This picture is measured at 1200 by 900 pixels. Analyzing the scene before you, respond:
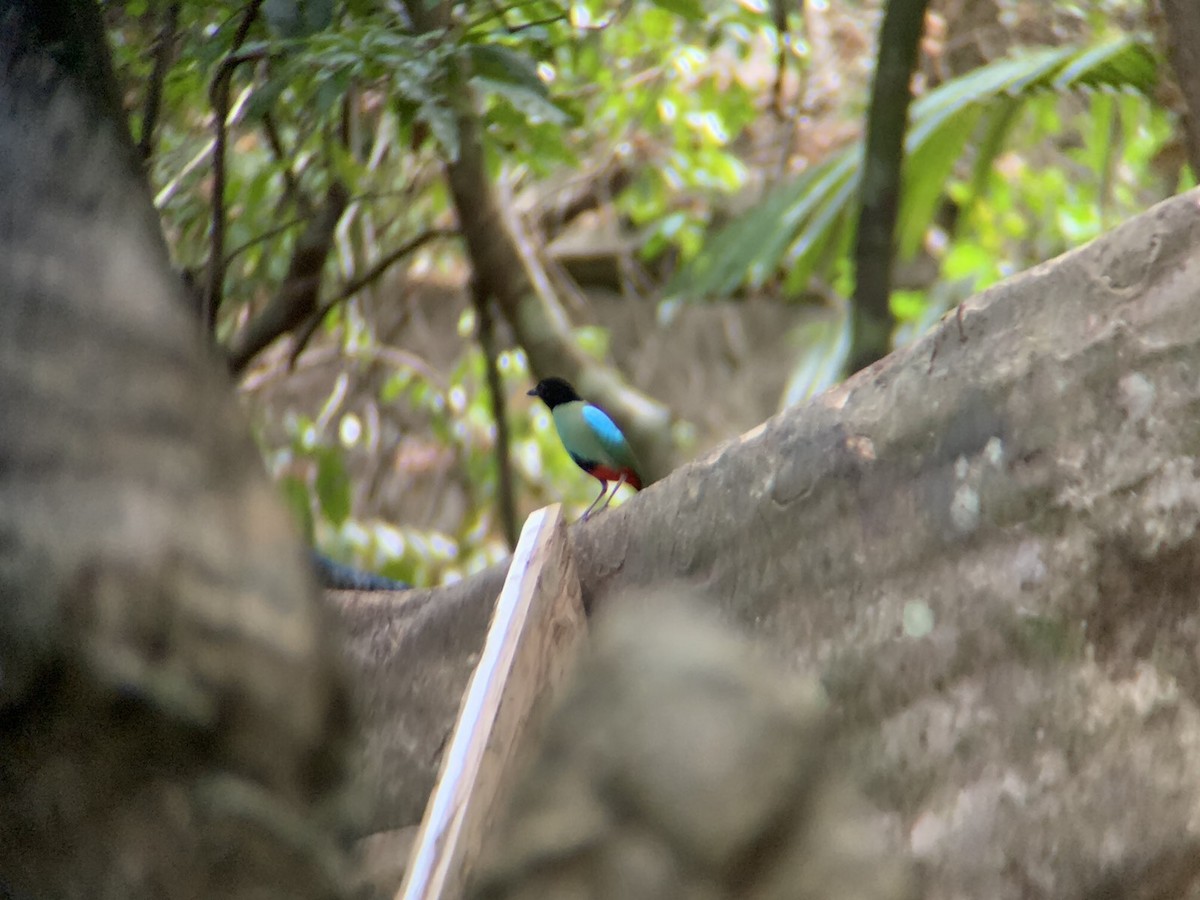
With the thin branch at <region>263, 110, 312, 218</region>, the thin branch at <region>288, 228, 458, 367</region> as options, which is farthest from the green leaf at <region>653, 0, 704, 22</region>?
the thin branch at <region>288, 228, 458, 367</region>

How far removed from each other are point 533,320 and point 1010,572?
2.08 metres

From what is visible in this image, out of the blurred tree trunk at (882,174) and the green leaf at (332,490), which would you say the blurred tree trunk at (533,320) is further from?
the blurred tree trunk at (882,174)

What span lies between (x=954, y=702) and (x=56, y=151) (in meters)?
1.23

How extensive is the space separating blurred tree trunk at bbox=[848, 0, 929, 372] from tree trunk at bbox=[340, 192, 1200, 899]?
3.21 ft

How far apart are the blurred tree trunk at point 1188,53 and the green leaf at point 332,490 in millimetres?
2218

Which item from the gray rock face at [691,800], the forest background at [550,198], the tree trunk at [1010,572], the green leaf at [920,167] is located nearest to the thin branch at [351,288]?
the forest background at [550,198]

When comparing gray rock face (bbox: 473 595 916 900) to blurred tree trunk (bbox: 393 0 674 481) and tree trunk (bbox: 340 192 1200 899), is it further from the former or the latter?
blurred tree trunk (bbox: 393 0 674 481)

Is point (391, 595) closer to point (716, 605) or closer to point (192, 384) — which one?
point (716, 605)

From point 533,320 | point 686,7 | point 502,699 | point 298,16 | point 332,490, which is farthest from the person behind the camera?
point 533,320

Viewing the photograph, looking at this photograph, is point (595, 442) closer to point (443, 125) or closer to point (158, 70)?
point (443, 125)

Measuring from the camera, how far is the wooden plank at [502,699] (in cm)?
125

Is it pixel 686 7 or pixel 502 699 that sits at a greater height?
pixel 686 7

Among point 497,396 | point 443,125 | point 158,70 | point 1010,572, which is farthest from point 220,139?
point 497,396

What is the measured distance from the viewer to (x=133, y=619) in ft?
3.43
